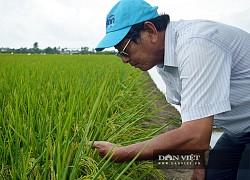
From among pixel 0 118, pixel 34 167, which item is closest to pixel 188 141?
pixel 34 167

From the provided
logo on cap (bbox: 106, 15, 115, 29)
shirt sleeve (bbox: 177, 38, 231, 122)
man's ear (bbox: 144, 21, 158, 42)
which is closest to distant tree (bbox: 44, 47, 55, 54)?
logo on cap (bbox: 106, 15, 115, 29)

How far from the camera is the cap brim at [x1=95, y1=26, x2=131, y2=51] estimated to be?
4.54ft

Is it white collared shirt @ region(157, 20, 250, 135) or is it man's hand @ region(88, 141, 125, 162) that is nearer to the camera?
white collared shirt @ region(157, 20, 250, 135)

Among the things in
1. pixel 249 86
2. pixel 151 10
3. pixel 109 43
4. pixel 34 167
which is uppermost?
pixel 151 10

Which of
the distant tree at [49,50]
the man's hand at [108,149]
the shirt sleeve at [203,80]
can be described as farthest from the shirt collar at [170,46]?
the distant tree at [49,50]

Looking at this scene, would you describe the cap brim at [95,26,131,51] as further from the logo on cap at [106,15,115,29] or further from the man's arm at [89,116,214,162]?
the man's arm at [89,116,214,162]

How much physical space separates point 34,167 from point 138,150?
1.37ft

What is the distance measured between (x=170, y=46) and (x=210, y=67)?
0.77 feet

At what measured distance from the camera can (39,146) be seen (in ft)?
5.25

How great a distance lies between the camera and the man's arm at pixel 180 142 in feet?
3.97

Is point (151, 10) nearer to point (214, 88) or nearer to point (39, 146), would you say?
point (214, 88)

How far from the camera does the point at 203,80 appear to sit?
1189 millimetres

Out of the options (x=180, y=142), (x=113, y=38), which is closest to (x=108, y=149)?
(x=180, y=142)

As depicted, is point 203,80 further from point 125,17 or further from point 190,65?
point 125,17
